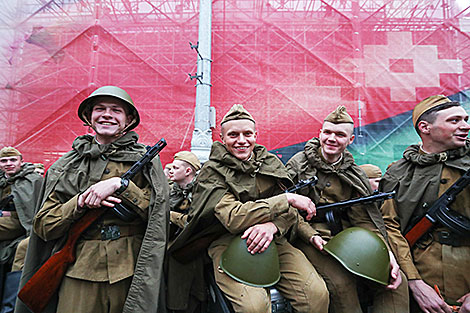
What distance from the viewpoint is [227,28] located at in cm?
611

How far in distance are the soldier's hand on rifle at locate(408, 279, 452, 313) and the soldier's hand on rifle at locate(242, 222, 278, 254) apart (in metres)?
1.12

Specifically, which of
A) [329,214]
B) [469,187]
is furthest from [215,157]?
[469,187]

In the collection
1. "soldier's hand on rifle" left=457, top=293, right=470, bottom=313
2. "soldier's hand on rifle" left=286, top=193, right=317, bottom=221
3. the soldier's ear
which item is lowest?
"soldier's hand on rifle" left=457, top=293, right=470, bottom=313

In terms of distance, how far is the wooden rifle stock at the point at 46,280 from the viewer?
1731mm

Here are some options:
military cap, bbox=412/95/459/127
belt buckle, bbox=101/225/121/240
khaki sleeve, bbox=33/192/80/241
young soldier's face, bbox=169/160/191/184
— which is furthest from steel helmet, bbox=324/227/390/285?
young soldier's face, bbox=169/160/191/184

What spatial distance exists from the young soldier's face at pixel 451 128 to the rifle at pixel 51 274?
2.35m

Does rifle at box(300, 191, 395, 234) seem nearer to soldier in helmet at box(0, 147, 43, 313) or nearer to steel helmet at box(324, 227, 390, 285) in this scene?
steel helmet at box(324, 227, 390, 285)

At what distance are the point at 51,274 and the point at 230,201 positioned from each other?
120 cm

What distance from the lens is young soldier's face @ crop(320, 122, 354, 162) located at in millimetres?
2258

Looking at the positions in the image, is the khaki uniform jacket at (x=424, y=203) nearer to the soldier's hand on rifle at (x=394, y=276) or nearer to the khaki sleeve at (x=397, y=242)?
the khaki sleeve at (x=397, y=242)

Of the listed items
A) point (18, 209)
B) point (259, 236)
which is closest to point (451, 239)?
point (259, 236)

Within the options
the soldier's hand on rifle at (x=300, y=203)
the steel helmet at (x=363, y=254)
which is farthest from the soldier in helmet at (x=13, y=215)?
the steel helmet at (x=363, y=254)

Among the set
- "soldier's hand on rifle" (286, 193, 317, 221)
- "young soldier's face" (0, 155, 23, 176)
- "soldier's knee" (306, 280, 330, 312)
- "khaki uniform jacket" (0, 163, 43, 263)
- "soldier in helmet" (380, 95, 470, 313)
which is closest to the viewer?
"soldier's knee" (306, 280, 330, 312)

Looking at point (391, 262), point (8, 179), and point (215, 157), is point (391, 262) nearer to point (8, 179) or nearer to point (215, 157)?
point (215, 157)
